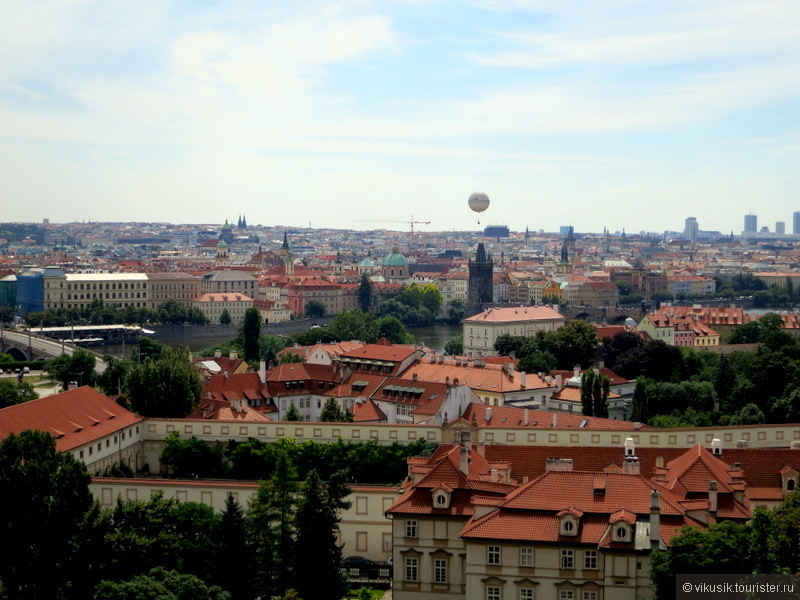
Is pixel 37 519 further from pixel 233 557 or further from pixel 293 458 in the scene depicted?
pixel 293 458

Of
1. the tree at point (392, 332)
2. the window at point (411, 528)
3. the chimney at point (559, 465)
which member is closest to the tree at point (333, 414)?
the chimney at point (559, 465)

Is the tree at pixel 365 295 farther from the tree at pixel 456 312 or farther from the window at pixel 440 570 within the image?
the window at pixel 440 570

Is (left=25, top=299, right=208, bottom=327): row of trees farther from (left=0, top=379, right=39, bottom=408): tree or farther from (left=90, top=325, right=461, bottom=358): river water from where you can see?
(left=0, top=379, right=39, bottom=408): tree

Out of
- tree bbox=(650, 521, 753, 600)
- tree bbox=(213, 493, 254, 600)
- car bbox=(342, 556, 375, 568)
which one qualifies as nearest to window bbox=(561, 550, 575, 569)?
tree bbox=(650, 521, 753, 600)

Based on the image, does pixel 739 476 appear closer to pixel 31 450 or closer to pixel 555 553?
pixel 555 553

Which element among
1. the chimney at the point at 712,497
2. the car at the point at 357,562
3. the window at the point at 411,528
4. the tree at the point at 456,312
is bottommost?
the tree at the point at 456,312

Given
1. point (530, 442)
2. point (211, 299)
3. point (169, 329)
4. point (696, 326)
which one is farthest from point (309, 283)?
point (530, 442)

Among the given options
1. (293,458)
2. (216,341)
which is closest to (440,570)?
(293,458)
